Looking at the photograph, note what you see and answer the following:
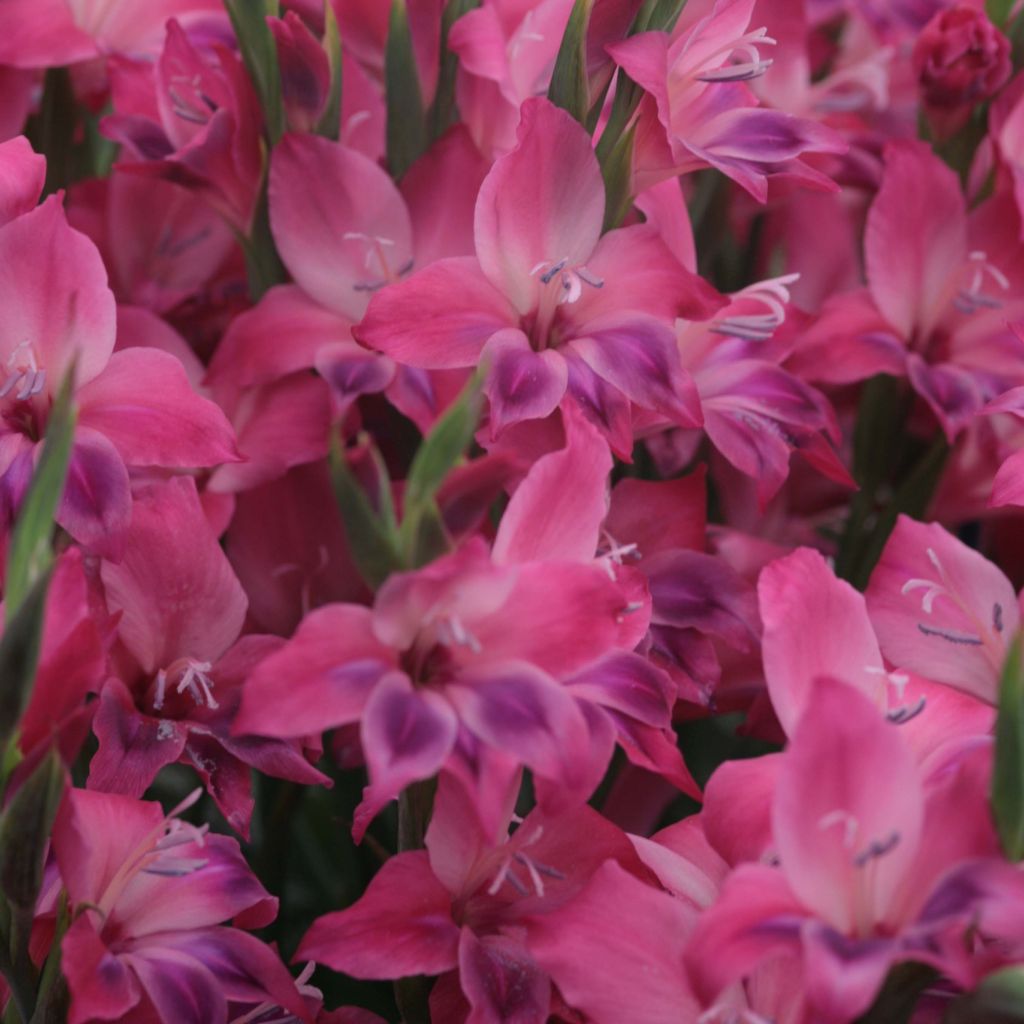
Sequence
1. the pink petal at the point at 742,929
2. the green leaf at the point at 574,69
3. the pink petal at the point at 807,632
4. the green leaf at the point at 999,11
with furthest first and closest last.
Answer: the green leaf at the point at 999,11 → the green leaf at the point at 574,69 → the pink petal at the point at 807,632 → the pink petal at the point at 742,929

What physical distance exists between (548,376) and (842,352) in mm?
239

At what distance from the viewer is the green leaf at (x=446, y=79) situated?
863 mm

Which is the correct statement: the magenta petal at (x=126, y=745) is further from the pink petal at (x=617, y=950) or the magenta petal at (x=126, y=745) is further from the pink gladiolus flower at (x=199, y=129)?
the pink gladiolus flower at (x=199, y=129)

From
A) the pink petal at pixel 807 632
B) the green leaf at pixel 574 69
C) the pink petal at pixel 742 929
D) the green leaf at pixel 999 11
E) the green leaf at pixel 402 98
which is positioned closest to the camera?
the pink petal at pixel 742 929

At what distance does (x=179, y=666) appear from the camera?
73cm

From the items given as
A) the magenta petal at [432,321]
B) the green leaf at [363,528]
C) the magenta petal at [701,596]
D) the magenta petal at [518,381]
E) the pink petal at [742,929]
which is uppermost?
the green leaf at [363,528]

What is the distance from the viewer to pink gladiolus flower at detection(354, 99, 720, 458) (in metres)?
0.71

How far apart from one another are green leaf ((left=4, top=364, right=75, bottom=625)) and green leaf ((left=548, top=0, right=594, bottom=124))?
0.32 m

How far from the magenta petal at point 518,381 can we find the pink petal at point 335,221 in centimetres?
14

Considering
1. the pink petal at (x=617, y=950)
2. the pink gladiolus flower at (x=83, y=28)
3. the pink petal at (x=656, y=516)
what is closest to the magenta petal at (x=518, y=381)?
the pink petal at (x=656, y=516)

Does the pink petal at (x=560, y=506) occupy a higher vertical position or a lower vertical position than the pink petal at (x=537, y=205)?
lower

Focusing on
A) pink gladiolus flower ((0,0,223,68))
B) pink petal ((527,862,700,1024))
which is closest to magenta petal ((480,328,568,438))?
pink petal ((527,862,700,1024))

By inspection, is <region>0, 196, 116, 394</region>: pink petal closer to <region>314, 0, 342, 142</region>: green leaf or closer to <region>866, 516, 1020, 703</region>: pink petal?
<region>314, 0, 342, 142</region>: green leaf

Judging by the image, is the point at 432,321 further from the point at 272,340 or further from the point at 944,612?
the point at 944,612
